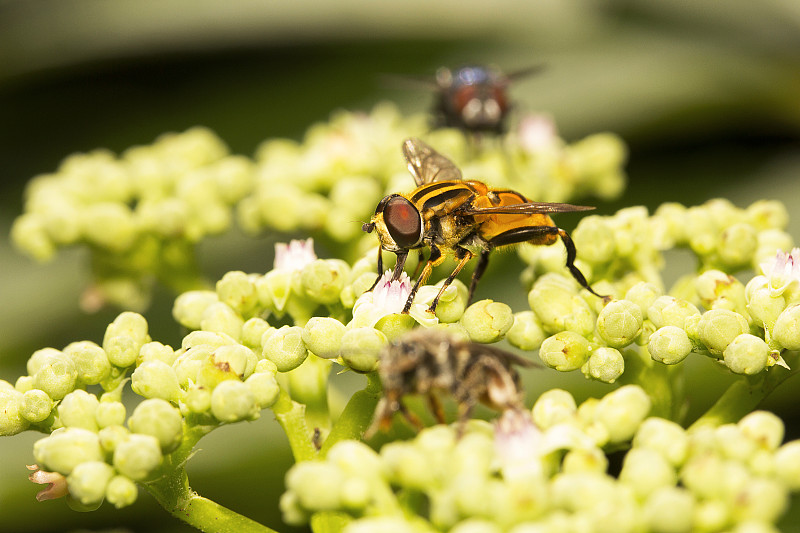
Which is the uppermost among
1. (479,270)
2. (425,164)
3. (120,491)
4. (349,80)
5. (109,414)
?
(349,80)

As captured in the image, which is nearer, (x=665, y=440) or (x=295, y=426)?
(x=665, y=440)

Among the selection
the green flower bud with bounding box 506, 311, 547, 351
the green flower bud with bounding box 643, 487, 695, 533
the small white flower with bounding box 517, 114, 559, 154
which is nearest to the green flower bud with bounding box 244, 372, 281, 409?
the green flower bud with bounding box 506, 311, 547, 351

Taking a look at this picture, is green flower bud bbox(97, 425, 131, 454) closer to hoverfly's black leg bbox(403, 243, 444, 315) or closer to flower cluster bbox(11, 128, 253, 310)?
hoverfly's black leg bbox(403, 243, 444, 315)

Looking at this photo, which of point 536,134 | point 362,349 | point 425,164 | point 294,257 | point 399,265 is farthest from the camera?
point 536,134

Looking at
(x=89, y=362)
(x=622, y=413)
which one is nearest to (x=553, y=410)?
(x=622, y=413)

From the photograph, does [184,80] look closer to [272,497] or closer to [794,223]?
[272,497]

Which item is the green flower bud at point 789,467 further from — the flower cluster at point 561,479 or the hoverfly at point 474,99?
the hoverfly at point 474,99

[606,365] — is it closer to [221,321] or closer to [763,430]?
[763,430]
